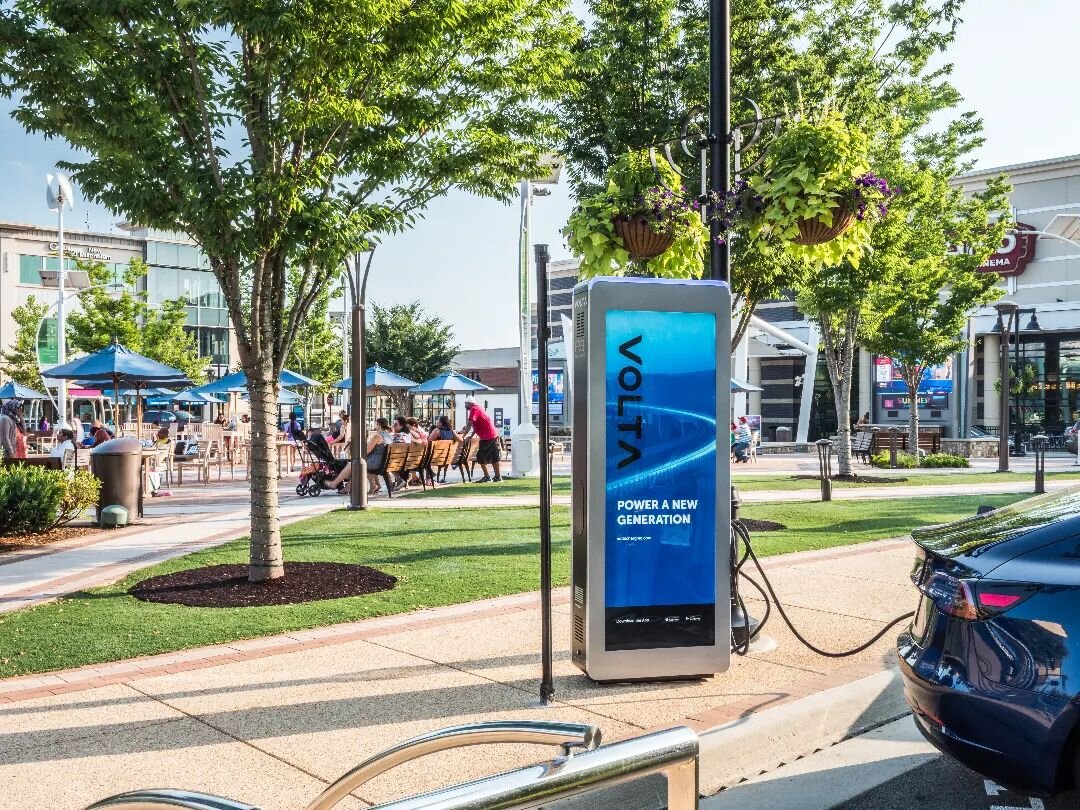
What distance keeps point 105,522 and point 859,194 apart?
1057 cm

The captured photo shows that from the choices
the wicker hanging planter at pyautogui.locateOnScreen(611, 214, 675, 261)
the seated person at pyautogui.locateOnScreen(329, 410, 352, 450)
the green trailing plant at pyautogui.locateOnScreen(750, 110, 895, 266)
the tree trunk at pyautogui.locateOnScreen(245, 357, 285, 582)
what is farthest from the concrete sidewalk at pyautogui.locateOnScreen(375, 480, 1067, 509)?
the green trailing plant at pyautogui.locateOnScreen(750, 110, 895, 266)

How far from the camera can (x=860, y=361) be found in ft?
174

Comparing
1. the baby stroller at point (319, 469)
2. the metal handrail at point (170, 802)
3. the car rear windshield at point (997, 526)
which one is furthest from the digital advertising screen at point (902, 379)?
the metal handrail at point (170, 802)

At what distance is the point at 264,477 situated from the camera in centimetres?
844

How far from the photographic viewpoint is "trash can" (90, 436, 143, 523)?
12945 mm

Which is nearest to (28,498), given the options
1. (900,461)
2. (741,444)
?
(741,444)

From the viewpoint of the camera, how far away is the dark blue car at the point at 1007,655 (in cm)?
362

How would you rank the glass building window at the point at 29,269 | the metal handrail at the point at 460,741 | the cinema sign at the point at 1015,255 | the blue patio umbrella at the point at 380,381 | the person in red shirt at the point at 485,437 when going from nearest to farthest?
the metal handrail at the point at 460,741, the person in red shirt at the point at 485,437, the blue patio umbrella at the point at 380,381, the cinema sign at the point at 1015,255, the glass building window at the point at 29,269

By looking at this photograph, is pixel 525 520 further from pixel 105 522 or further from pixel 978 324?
pixel 978 324

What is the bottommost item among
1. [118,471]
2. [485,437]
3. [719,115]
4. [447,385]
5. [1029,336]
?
[118,471]

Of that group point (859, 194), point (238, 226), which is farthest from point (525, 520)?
point (859, 194)

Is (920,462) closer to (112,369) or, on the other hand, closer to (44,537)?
(112,369)

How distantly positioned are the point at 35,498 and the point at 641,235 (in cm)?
869

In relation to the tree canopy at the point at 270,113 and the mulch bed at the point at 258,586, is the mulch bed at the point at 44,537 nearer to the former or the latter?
the mulch bed at the point at 258,586
